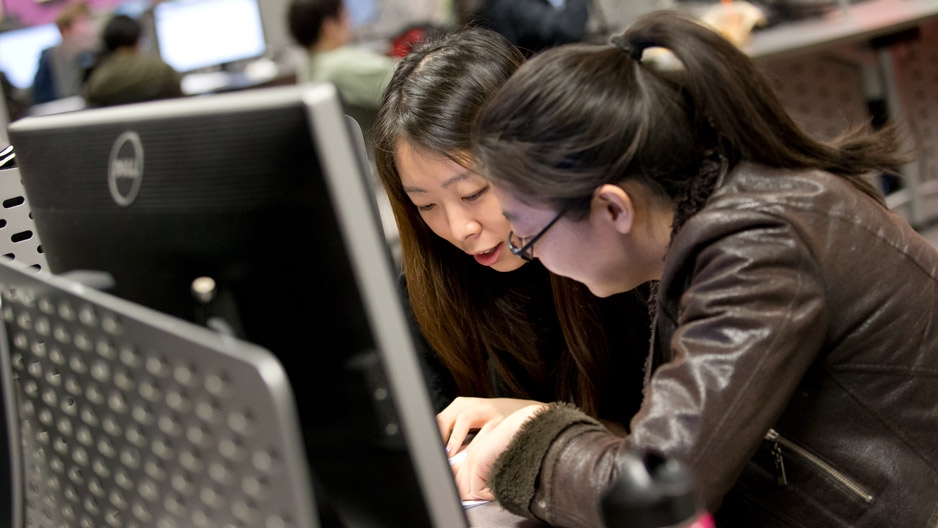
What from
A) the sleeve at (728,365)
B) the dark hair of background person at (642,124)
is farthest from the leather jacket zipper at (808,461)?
the dark hair of background person at (642,124)

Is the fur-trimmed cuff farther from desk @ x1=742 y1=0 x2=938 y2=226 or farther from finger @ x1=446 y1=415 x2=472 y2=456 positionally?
desk @ x1=742 y1=0 x2=938 y2=226

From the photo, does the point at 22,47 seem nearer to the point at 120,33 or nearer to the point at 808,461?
the point at 120,33

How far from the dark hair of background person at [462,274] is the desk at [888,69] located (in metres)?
2.22

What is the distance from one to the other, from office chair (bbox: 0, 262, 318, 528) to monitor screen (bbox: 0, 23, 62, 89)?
185 inches

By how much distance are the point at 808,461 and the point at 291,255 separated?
54 centimetres

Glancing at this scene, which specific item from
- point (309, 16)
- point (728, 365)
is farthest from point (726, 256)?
point (309, 16)

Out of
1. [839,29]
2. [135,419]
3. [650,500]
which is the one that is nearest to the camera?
[650,500]

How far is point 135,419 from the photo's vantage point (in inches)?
27.5

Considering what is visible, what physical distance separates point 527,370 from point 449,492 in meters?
0.77

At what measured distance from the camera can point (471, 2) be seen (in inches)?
162

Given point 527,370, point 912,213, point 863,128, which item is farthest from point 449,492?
point 912,213

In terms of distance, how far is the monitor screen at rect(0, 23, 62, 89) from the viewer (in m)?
5.04

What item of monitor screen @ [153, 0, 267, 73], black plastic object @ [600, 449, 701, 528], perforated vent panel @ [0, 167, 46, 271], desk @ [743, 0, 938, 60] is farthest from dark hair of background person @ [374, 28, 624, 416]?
monitor screen @ [153, 0, 267, 73]

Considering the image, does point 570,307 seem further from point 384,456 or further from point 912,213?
point 912,213
